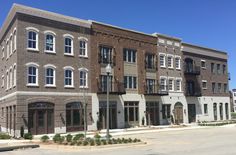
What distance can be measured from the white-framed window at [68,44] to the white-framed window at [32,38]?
3182mm

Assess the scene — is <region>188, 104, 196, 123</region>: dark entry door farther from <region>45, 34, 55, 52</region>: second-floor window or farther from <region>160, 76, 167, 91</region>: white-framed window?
<region>45, 34, 55, 52</region>: second-floor window

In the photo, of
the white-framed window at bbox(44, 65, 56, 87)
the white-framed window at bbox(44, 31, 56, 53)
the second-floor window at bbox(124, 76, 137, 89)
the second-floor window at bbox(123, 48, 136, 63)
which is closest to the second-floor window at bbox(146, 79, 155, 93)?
the second-floor window at bbox(124, 76, 137, 89)

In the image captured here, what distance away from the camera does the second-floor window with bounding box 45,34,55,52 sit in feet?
102

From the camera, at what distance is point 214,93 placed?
171 ft

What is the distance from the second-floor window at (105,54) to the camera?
35.5 metres

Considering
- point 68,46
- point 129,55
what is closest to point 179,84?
point 129,55

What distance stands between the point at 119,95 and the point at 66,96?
713 cm

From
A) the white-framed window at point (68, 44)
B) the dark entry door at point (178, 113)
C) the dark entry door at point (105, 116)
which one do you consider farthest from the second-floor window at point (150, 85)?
the white-framed window at point (68, 44)

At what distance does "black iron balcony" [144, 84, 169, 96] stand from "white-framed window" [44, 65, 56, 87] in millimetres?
12590

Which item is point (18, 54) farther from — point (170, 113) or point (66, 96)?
point (170, 113)

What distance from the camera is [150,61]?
135 ft

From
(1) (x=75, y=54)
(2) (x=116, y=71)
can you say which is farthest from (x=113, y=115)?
(1) (x=75, y=54)

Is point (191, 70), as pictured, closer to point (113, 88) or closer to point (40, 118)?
point (113, 88)

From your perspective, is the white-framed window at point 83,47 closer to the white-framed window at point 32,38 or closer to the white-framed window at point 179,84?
the white-framed window at point 32,38
